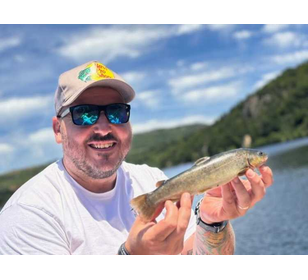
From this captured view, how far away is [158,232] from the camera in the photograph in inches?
84.5

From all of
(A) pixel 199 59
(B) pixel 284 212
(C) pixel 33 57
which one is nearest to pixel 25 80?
(C) pixel 33 57

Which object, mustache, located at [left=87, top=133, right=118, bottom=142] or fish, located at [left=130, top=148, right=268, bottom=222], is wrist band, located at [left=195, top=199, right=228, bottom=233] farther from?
mustache, located at [left=87, top=133, right=118, bottom=142]

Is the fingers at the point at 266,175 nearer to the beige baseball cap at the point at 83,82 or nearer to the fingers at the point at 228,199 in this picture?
the fingers at the point at 228,199

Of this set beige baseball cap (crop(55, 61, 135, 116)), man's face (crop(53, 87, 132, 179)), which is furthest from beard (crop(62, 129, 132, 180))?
beige baseball cap (crop(55, 61, 135, 116))

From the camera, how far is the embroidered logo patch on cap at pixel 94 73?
273 cm

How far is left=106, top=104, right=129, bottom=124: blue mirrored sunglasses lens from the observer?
9.12 feet

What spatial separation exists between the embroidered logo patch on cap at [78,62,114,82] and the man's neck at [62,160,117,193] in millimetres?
656

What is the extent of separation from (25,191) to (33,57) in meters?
17.0

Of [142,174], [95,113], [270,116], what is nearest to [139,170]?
[142,174]

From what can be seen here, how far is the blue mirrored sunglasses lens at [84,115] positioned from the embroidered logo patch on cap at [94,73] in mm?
202

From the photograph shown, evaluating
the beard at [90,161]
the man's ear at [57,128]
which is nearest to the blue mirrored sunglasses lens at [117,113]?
the beard at [90,161]
